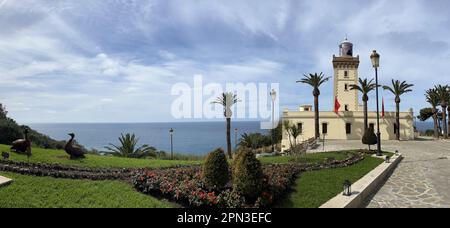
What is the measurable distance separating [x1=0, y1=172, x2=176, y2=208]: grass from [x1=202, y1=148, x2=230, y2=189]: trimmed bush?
1.21 metres

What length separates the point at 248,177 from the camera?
6.94 metres

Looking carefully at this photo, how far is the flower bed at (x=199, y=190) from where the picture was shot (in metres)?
6.77

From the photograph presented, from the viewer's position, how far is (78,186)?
8383 mm

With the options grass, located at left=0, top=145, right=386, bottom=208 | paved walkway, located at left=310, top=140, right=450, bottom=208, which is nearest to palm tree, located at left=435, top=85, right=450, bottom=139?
paved walkway, located at left=310, top=140, right=450, bottom=208

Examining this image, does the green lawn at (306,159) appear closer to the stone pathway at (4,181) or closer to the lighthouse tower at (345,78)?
the stone pathway at (4,181)

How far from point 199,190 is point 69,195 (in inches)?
142

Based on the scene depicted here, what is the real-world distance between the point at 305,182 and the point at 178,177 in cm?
427

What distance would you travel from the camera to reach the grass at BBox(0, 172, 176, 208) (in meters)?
6.97

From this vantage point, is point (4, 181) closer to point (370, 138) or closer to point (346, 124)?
point (370, 138)

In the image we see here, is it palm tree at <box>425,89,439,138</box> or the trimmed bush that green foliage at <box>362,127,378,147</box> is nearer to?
the trimmed bush

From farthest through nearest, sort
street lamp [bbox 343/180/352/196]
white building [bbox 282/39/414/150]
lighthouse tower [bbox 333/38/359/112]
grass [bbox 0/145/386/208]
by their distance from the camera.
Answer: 1. lighthouse tower [bbox 333/38/359/112]
2. white building [bbox 282/39/414/150]
3. street lamp [bbox 343/180/352/196]
4. grass [bbox 0/145/386/208]

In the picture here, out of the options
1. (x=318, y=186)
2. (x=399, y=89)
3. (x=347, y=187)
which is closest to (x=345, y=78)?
(x=399, y=89)

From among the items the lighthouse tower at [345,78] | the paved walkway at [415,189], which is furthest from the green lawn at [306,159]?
the lighthouse tower at [345,78]
